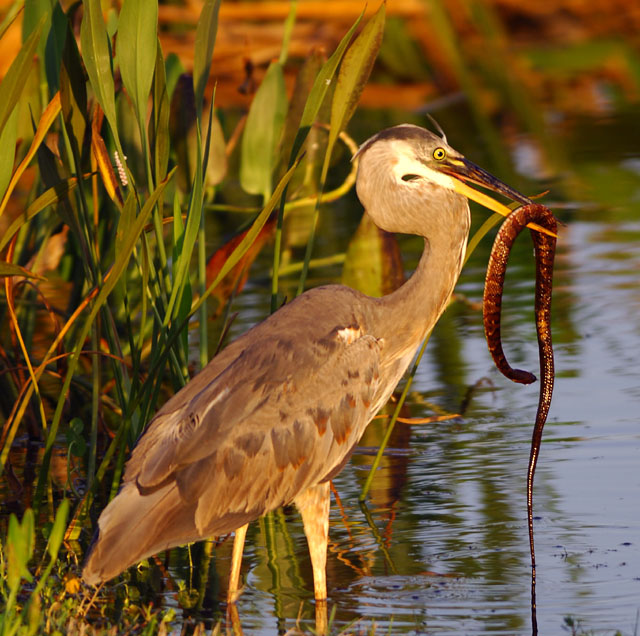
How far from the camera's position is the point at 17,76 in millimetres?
4371

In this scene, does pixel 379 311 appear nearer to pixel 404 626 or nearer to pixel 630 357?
pixel 404 626

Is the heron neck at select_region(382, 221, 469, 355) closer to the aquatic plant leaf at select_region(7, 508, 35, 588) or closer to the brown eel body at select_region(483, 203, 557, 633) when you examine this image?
the brown eel body at select_region(483, 203, 557, 633)

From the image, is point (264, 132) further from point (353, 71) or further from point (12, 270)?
point (12, 270)

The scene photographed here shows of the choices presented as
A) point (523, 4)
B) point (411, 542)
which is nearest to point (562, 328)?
point (411, 542)

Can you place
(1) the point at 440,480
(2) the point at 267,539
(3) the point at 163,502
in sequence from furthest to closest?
(1) the point at 440,480
(2) the point at 267,539
(3) the point at 163,502

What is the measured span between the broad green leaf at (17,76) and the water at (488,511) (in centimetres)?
178

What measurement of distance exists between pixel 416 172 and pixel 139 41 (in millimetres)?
1080

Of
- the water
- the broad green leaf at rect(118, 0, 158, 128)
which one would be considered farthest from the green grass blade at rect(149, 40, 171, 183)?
A: the water

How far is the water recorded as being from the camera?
4379 mm

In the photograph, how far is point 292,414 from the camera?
446 centimetres

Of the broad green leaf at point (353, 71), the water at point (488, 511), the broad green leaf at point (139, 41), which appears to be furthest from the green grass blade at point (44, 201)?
the water at point (488, 511)

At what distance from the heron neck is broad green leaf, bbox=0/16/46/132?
4.81ft

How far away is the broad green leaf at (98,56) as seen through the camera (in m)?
4.51

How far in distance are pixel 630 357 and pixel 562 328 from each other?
67 cm
